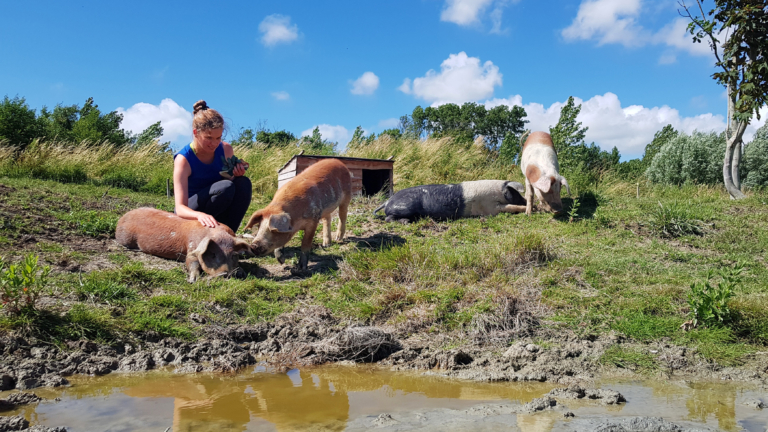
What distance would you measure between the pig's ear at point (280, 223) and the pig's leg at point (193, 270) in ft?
2.66

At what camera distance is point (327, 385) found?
9.87 ft

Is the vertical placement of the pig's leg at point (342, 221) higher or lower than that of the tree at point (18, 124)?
lower

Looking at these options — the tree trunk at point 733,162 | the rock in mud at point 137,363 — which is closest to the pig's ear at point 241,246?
the rock in mud at point 137,363

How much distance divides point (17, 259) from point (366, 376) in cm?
404

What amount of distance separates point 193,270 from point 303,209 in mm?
1393

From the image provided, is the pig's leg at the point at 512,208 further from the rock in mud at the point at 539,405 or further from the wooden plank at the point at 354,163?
the rock in mud at the point at 539,405

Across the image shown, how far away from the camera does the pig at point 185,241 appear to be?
5051 mm

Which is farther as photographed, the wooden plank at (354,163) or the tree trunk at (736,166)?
the tree trunk at (736,166)

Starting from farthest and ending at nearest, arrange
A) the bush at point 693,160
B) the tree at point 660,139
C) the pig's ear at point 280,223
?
the tree at point 660,139 < the bush at point 693,160 < the pig's ear at point 280,223

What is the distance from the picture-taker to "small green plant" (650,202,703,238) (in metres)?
6.69

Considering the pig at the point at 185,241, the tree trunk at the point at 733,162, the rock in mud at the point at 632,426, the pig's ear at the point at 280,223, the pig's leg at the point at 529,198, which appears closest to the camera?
the rock in mud at the point at 632,426

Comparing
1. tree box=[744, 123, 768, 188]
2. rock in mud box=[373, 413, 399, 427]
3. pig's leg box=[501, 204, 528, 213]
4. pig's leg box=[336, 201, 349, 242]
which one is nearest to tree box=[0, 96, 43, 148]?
pig's leg box=[336, 201, 349, 242]

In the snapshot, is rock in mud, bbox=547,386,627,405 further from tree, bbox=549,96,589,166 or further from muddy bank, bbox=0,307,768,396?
tree, bbox=549,96,589,166

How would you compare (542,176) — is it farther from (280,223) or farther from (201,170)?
(201,170)
